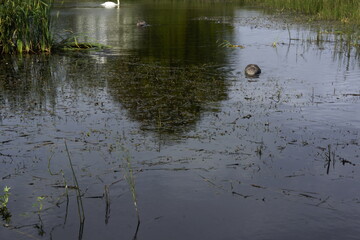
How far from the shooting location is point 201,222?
5105mm

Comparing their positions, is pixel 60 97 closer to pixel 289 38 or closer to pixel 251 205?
pixel 251 205

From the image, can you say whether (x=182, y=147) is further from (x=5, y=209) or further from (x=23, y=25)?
(x=23, y=25)

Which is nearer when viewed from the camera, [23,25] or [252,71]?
[252,71]

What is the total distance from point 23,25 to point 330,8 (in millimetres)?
15339

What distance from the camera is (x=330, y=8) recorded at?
949 inches

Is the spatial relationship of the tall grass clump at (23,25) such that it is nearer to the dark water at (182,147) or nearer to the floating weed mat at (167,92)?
the dark water at (182,147)

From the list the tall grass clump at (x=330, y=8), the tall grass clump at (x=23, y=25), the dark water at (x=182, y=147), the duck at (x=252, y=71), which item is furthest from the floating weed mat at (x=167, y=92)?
the tall grass clump at (x=330, y=8)

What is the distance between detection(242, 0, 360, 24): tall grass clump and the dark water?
746 centimetres

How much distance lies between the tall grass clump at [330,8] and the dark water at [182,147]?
746 centimetres

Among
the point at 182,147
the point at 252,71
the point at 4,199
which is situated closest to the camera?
the point at 4,199

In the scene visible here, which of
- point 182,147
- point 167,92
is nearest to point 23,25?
point 167,92

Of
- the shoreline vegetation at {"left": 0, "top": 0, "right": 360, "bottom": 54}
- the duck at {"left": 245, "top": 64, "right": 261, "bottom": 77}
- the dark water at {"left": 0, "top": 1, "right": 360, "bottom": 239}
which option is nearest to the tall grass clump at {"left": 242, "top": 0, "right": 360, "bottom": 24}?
the dark water at {"left": 0, "top": 1, "right": 360, "bottom": 239}

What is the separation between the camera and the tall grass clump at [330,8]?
21.9 m

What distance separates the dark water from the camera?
5133mm
